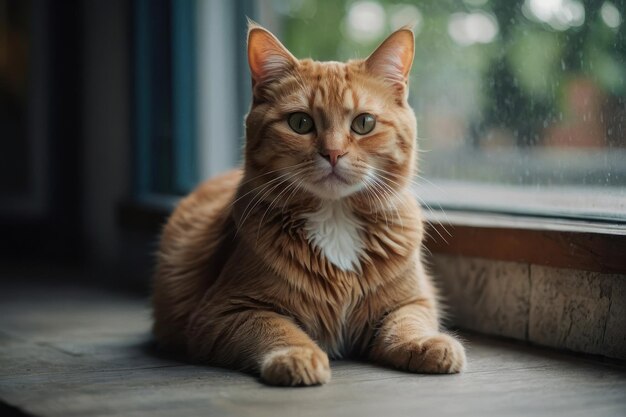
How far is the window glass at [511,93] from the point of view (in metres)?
2.37

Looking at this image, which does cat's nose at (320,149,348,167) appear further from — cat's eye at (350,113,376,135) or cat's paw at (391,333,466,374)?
cat's paw at (391,333,466,374)

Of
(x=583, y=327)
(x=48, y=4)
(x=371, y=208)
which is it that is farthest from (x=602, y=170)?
Answer: (x=48, y=4)

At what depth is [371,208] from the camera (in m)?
2.20

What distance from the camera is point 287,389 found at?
1.90 m

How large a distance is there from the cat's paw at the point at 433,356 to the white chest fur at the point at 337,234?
23 centimetres

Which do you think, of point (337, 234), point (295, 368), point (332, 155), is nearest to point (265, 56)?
point (332, 155)

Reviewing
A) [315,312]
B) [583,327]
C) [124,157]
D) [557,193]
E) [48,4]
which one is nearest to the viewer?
[315,312]

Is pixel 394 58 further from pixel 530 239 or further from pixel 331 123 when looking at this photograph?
pixel 530 239

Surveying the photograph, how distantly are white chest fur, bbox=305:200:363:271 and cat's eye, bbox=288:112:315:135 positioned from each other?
0.18 meters

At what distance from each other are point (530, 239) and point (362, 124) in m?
0.63

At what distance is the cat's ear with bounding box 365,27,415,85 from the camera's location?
2.19 meters

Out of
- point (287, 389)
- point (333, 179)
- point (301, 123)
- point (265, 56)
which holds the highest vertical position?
point (265, 56)

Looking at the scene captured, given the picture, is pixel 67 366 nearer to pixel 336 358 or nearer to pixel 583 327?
pixel 336 358

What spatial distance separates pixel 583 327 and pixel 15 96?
3.70 m
